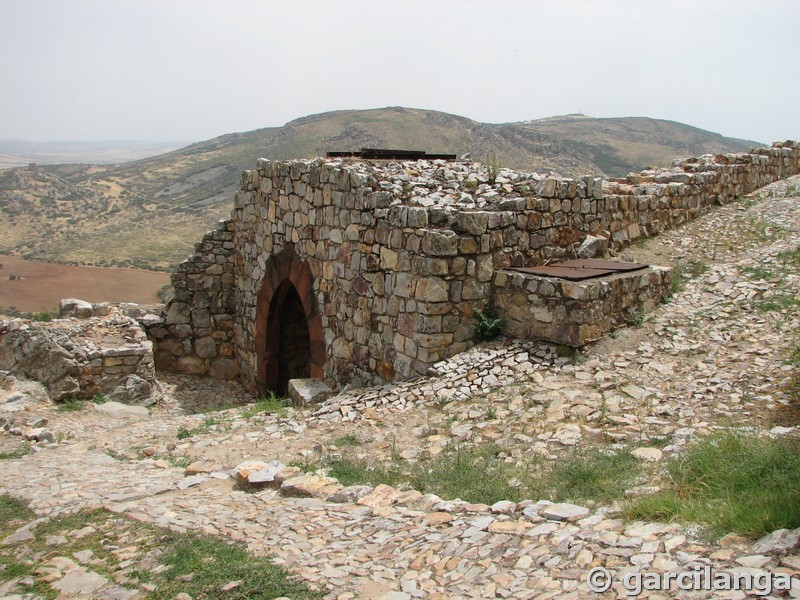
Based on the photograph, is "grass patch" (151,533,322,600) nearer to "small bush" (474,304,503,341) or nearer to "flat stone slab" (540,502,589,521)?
"flat stone slab" (540,502,589,521)

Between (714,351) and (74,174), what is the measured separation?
64.1 meters

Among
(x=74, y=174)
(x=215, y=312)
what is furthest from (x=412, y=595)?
(x=74, y=174)

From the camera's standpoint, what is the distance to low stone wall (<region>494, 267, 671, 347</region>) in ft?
22.8

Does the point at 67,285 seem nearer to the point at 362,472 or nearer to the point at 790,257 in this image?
the point at 362,472

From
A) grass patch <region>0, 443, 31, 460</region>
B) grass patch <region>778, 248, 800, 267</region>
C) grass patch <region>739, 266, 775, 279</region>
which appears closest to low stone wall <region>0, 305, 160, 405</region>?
grass patch <region>0, 443, 31, 460</region>

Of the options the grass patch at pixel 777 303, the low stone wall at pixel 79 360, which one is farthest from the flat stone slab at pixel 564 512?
the low stone wall at pixel 79 360

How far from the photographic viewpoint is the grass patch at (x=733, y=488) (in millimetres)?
3379

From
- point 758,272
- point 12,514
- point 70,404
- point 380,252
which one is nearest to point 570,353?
point 380,252

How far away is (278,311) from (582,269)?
5.05 m

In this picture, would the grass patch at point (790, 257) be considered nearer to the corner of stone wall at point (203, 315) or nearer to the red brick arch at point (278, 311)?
the red brick arch at point (278, 311)

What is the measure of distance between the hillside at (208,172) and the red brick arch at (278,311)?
679 inches

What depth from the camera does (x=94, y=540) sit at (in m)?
4.38

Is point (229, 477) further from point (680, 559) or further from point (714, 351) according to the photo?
point (714, 351)

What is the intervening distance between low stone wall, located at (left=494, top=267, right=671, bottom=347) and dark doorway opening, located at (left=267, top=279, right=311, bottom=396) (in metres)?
4.18
